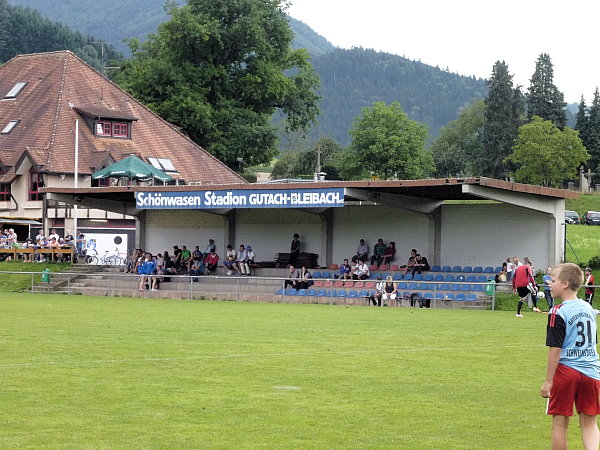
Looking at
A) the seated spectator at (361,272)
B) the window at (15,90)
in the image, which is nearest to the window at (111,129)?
the window at (15,90)

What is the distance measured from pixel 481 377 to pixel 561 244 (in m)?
22.6

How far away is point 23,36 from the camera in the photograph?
155 m

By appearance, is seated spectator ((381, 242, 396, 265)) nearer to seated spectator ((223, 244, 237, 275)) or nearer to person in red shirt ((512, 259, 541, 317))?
seated spectator ((223, 244, 237, 275))

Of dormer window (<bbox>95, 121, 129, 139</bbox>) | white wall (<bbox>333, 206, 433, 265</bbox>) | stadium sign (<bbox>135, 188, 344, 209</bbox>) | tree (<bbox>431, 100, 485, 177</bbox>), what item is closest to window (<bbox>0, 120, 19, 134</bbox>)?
dormer window (<bbox>95, 121, 129, 139</bbox>)

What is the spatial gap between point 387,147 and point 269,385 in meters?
89.3

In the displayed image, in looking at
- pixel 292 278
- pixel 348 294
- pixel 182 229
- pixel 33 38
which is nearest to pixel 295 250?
pixel 292 278

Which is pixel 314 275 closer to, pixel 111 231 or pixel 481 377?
pixel 111 231

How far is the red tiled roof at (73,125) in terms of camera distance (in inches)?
2472

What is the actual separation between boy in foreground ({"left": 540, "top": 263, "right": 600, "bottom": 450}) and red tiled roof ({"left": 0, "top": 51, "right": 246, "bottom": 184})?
5507 centimetres

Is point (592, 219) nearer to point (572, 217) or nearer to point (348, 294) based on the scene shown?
point (572, 217)

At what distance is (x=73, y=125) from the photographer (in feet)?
212

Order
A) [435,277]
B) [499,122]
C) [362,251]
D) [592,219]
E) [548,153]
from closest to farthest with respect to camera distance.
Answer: [435,277], [362,251], [592,219], [548,153], [499,122]

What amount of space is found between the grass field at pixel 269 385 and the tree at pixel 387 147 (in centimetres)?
7782

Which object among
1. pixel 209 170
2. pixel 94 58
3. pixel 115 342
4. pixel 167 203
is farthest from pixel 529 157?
pixel 115 342
